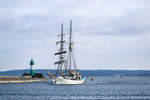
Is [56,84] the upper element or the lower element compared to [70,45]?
lower

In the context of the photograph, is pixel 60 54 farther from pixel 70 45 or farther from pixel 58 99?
pixel 58 99

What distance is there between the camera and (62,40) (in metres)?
174

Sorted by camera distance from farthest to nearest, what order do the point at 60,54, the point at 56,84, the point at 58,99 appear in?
the point at 60,54 → the point at 56,84 → the point at 58,99

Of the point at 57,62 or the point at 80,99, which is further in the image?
the point at 57,62

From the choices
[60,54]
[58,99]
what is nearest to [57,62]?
[60,54]

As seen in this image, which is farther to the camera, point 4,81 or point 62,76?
point 4,81

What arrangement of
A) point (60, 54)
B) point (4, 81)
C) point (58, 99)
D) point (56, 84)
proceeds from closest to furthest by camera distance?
point (58, 99)
point (56, 84)
point (60, 54)
point (4, 81)

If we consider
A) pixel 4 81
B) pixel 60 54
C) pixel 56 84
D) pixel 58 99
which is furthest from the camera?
pixel 4 81

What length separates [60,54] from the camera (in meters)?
169

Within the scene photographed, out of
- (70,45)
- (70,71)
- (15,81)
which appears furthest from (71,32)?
(15,81)

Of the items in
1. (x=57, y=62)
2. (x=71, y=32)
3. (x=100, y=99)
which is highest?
(x=71, y=32)

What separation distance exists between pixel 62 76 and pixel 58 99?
74512 millimetres

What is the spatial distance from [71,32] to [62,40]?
7.86 m

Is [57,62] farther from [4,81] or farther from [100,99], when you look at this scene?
[100,99]
